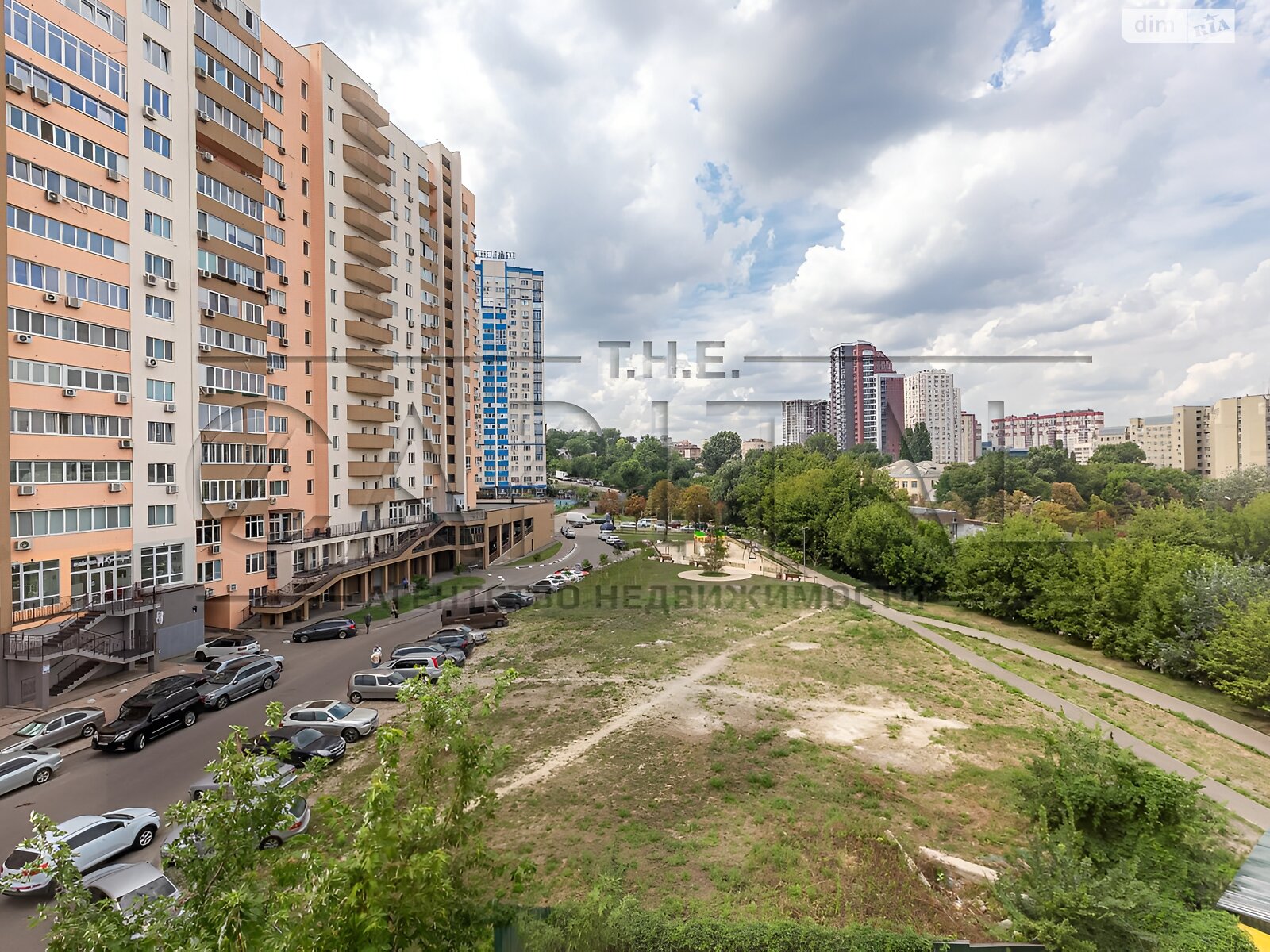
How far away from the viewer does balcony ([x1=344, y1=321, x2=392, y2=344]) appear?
97.5 ft

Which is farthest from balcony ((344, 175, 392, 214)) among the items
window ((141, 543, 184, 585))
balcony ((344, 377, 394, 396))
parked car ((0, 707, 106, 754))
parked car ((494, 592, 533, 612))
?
parked car ((0, 707, 106, 754))

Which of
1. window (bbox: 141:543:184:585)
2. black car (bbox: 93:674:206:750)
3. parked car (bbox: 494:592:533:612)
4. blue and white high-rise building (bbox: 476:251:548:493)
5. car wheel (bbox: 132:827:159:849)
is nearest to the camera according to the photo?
car wheel (bbox: 132:827:159:849)

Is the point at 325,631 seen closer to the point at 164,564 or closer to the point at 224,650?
the point at 224,650

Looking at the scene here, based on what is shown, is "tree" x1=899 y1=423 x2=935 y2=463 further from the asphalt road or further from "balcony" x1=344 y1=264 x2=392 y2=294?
the asphalt road

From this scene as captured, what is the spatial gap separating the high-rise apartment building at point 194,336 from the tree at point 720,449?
86.9 feet

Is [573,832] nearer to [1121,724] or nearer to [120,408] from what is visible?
[1121,724]

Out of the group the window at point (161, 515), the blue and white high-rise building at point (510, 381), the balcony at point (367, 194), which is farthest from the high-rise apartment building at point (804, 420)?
the window at point (161, 515)

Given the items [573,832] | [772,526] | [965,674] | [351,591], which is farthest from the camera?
[772,526]

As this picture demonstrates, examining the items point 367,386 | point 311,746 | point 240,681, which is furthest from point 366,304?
point 311,746

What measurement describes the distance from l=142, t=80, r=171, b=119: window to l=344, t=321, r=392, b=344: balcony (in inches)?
417

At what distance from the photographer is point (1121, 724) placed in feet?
49.8

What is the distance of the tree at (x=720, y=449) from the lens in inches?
2047

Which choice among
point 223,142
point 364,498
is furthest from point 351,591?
point 223,142

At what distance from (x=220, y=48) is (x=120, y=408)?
609 inches
